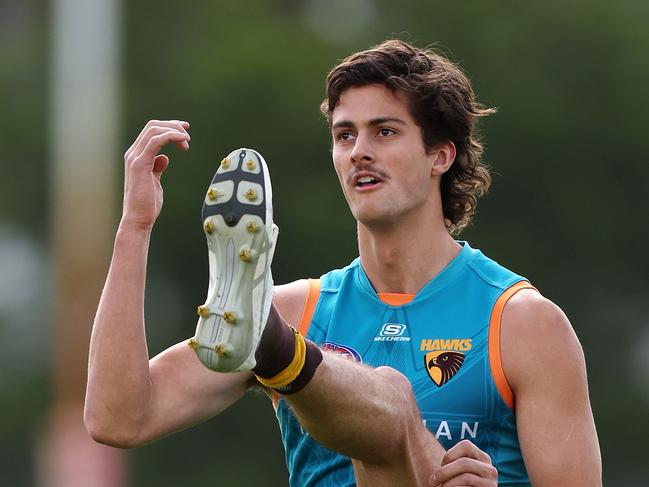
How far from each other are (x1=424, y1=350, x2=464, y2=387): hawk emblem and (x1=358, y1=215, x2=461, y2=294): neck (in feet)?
0.98

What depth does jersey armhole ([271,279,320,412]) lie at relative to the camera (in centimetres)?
563

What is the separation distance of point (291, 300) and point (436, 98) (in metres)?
0.81

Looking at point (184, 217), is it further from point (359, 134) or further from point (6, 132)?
point (359, 134)

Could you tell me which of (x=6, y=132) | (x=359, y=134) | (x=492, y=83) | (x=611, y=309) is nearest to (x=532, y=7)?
(x=492, y=83)

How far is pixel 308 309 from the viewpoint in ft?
18.6

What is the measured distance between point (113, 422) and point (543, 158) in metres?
11.7

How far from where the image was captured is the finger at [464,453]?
504 cm

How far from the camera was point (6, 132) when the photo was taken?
56.5ft

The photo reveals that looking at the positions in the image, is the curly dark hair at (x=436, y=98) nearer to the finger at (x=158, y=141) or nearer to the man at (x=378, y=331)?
the man at (x=378, y=331)

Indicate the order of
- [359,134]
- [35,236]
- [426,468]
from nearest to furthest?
[426,468] < [359,134] < [35,236]

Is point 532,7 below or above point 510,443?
above

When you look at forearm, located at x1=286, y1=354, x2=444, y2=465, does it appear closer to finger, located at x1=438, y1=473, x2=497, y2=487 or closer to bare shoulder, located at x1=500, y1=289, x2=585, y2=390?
finger, located at x1=438, y1=473, x2=497, y2=487

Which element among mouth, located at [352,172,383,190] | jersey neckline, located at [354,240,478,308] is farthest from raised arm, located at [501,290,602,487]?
mouth, located at [352,172,383,190]

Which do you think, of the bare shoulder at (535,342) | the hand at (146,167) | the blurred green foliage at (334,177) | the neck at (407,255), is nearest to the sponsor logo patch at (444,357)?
the bare shoulder at (535,342)
